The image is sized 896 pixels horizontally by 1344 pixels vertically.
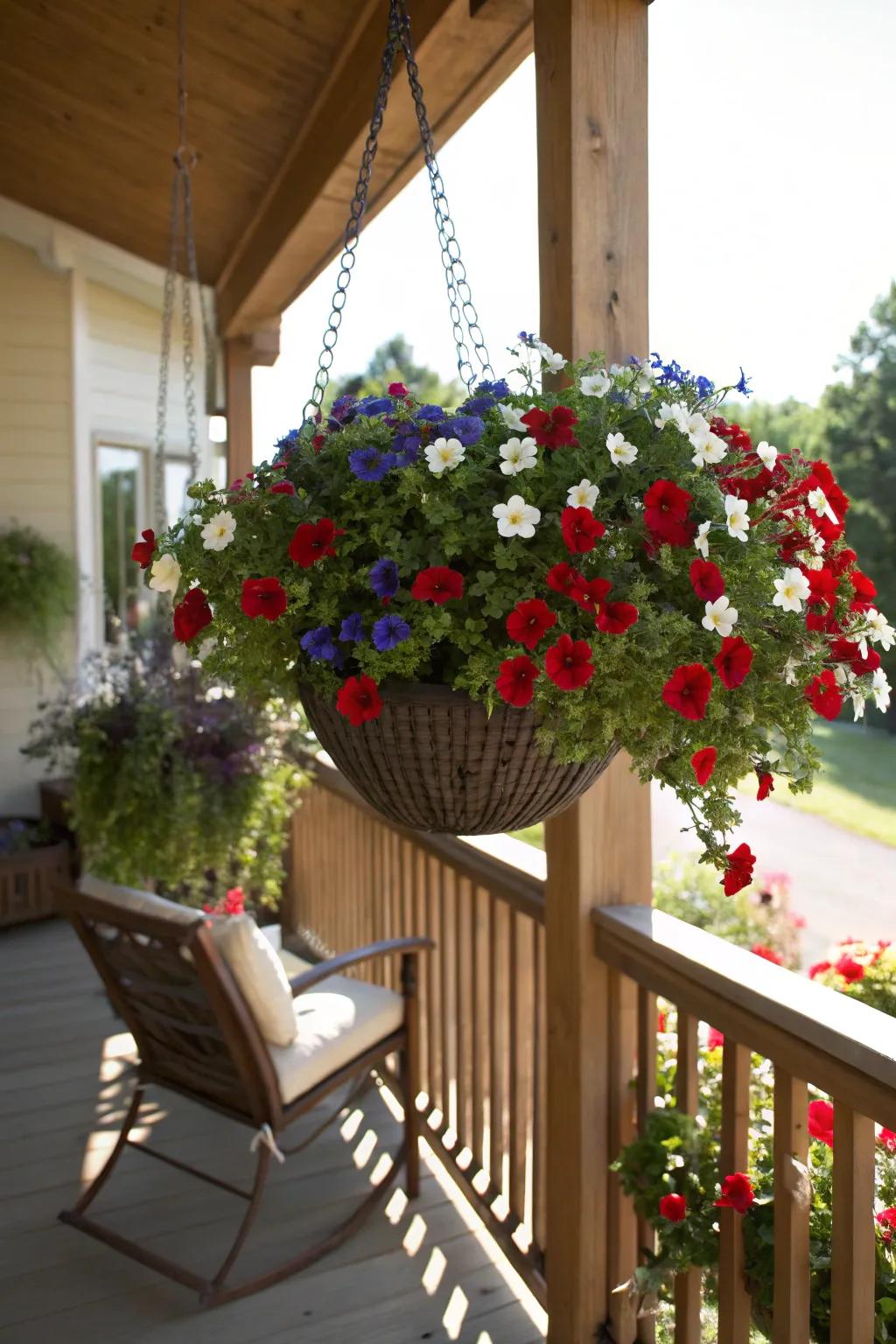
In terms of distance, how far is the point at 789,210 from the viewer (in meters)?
13.8

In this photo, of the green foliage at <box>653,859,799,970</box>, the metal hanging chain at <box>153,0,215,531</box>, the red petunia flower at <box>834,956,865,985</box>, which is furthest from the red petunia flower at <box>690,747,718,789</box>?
the green foliage at <box>653,859,799,970</box>

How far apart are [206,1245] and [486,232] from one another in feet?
58.7

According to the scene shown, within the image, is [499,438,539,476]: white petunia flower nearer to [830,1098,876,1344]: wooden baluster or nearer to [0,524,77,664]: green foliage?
[830,1098,876,1344]: wooden baluster

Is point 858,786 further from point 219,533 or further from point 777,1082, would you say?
point 219,533

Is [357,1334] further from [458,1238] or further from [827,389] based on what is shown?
[827,389]

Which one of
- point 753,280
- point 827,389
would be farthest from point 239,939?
point 753,280

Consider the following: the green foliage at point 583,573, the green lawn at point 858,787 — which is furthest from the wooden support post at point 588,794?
the green lawn at point 858,787

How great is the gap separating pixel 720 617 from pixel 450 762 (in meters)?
0.31

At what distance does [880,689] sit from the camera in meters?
1.06

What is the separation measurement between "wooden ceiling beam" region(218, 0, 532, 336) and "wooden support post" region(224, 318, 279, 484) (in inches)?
11.7

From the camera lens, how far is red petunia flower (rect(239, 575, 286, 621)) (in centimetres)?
104

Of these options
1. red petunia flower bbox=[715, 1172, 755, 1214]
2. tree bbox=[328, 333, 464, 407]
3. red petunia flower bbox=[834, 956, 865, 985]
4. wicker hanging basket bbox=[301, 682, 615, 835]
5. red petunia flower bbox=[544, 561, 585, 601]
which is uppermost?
tree bbox=[328, 333, 464, 407]

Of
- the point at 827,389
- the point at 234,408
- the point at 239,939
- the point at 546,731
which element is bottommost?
the point at 239,939

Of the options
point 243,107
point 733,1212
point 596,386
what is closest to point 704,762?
point 596,386
